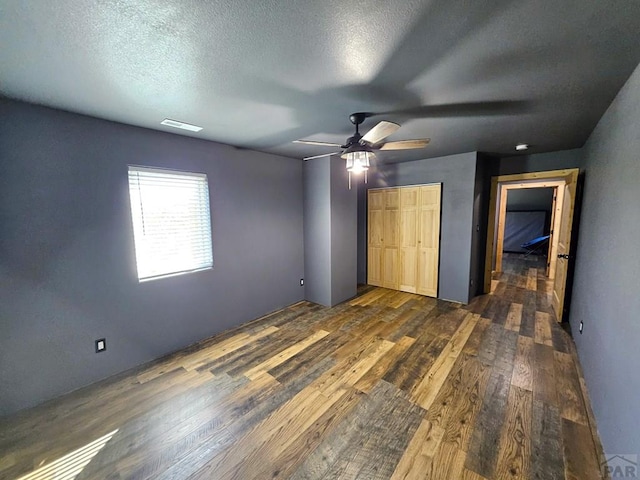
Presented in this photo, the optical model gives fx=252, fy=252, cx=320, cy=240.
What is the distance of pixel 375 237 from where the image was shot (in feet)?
16.6

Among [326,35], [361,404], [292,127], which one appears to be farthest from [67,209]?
[361,404]

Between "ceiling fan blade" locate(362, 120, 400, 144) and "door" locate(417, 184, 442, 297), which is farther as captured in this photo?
"door" locate(417, 184, 442, 297)

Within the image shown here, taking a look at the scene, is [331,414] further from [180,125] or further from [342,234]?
[180,125]

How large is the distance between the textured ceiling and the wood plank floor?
93.1 inches

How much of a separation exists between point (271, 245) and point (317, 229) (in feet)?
2.55

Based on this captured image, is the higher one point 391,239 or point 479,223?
point 479,223

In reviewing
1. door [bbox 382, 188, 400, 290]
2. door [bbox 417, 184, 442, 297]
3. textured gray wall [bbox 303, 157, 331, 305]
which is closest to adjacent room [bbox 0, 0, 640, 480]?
textured gray wall [bbox 303, 157, 331, 305]

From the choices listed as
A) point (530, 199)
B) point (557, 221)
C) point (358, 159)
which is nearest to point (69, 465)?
point (358, 159)

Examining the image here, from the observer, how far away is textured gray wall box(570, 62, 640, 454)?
1.33 m

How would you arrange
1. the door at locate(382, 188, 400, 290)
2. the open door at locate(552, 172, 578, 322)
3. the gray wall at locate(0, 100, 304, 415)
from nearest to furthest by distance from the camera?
the gray wall at locate(0, 100, 304, 415)
the open door at locate(552, 172, 578, 322)
the door at locate(382, 188, 400, 290)

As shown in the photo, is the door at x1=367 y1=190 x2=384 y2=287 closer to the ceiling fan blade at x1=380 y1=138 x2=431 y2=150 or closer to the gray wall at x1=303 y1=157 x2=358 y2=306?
the gray wall at x1=303 y1=157 x2=358 y2=306

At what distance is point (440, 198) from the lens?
4.20 m

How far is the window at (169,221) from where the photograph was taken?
252 centimetres

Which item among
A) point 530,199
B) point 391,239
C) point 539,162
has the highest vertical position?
point 539,162
